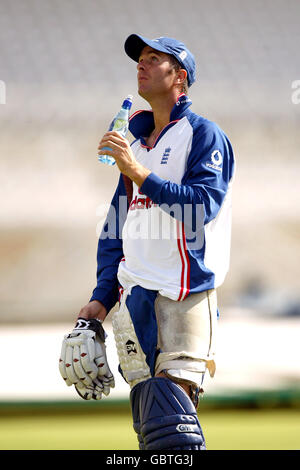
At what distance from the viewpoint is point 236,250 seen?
17.9 feet

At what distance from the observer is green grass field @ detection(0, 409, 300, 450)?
383 cm

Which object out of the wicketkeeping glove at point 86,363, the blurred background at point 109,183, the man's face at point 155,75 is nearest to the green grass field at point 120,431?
the blurred background at point 109,183

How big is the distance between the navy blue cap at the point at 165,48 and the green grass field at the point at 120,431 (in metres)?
2.22

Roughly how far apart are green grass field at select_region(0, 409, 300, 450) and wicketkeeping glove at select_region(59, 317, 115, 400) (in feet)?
5.88

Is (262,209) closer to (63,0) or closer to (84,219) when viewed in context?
(84,219)

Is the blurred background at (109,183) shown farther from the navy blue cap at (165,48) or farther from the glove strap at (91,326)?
the navy blue cap at (165,48)

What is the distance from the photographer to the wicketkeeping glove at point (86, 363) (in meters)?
1.95

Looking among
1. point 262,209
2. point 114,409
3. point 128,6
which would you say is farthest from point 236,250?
point 128,6

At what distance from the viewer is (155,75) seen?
6.66 feet

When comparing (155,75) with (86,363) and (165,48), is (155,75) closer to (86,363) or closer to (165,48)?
(165,48)

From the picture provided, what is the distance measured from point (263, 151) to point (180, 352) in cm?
410

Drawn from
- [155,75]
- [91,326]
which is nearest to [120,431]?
[91,326]

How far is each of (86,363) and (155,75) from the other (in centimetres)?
83

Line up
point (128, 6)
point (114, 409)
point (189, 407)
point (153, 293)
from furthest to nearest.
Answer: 1. point (128, 6)
2. point (114, 409)
3. point (153, 293)
4. point (189, 407)
